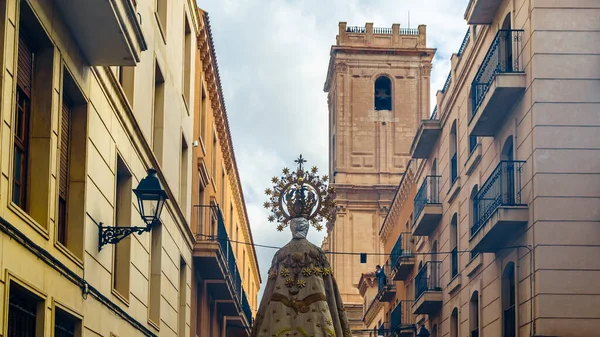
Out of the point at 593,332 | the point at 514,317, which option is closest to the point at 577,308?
the point at 593,332

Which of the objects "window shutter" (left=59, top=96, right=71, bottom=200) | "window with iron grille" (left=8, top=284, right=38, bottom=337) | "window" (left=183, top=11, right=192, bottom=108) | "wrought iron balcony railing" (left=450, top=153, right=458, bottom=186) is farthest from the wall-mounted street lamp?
"wrought iron balcony railing" (left=450, top=153, right=458, bottom=186)

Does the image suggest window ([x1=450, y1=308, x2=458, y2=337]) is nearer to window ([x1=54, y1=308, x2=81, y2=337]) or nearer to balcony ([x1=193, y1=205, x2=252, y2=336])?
balcony ([x1=193, y1=205, x2=252, y2=336])

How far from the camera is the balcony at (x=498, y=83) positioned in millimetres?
24016

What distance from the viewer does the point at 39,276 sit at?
13125mm

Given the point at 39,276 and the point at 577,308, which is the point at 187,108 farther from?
the point at 39,276

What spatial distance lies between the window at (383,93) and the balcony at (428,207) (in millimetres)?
36211

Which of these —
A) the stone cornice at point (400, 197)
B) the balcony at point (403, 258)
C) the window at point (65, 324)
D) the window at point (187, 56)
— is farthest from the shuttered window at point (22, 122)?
the stone cornice at point (400, 197)

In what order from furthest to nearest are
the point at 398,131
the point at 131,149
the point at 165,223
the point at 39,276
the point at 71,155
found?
the point at 398,131 < the point at 165,223 < the point at 131,149 < the point at 71,155 < the point at 39,276

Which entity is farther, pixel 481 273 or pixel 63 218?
pixel 481 273

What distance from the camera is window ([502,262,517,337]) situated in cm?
2570

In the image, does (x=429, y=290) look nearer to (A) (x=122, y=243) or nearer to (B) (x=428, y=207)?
(B) (x=428, y=207)

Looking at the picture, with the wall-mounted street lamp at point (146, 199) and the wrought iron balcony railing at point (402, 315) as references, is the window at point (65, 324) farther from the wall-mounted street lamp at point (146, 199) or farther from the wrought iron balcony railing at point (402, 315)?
the wrought iron balcony railing at point (402, 315)

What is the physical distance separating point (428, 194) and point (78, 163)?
77.5 feet

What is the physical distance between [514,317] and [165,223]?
314 inches
